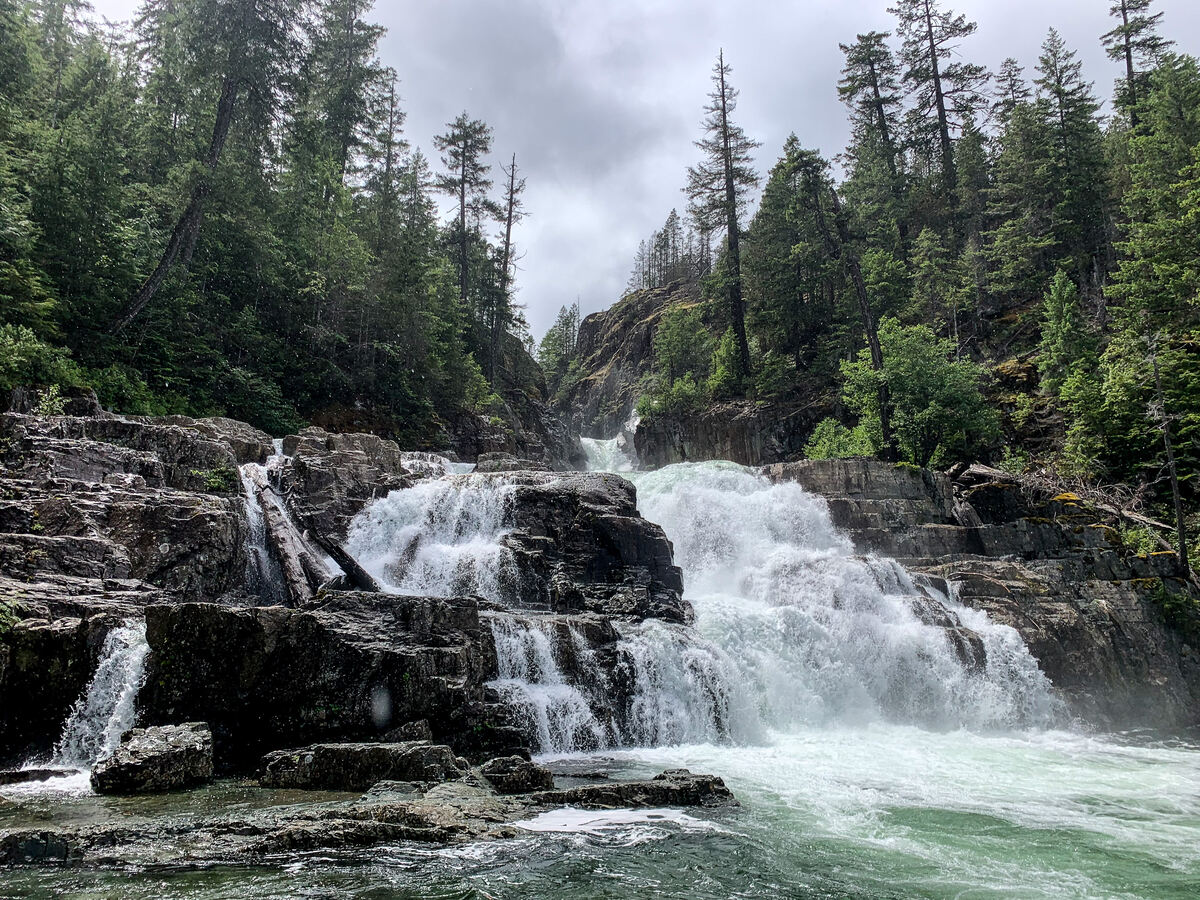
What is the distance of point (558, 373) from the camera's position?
74.2m

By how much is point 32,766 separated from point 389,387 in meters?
22.8

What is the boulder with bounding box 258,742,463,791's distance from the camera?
7.42m

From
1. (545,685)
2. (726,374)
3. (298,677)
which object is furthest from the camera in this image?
(726,374)

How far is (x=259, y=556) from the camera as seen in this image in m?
14.7

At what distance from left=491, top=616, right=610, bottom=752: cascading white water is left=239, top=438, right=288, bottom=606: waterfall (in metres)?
5.60

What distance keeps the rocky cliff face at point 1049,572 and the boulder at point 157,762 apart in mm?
18161

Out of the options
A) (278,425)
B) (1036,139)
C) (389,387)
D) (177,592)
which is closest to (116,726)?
(177,592)

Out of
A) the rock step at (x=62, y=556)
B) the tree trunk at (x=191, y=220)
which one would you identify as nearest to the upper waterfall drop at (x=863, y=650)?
the rock step at (x=62, y=556)

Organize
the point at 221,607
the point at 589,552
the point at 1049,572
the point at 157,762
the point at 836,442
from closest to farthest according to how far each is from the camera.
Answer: the point at 157,762, the point at 221,607, the point at 589,552, the point at 1049,572, the point at 836,442

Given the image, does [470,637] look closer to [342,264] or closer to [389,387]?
[389,387]

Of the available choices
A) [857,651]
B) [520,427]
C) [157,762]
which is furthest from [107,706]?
[520,427]

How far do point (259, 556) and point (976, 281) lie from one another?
3485 centimetres

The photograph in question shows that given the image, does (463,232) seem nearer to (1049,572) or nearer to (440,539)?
(440,539)

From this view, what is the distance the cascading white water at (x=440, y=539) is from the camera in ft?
52.3
